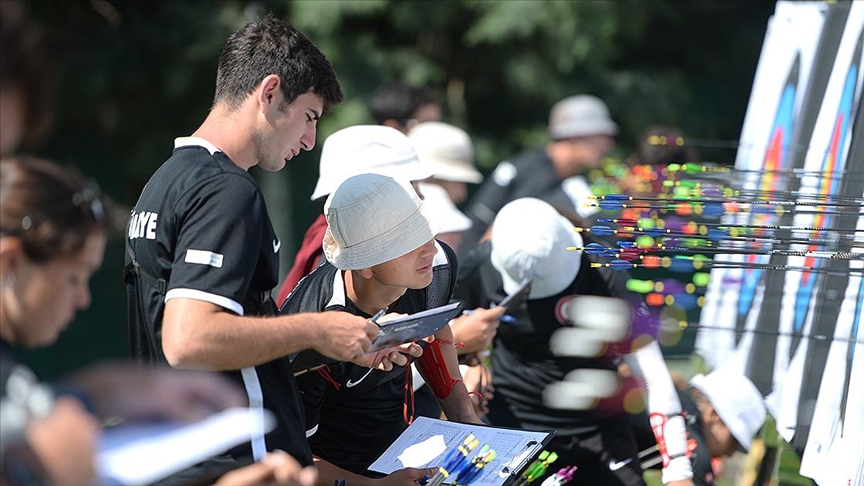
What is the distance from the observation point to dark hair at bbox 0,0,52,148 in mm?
1636

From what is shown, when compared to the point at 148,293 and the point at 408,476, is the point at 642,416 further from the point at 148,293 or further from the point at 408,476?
the point at 148,293

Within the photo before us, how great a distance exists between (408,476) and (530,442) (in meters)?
0.28

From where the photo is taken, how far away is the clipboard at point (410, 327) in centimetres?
200

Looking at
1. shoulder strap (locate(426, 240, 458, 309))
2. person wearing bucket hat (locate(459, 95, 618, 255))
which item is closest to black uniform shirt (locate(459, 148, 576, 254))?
person wearing bucket hat (locate(459, 95, 618, 255))

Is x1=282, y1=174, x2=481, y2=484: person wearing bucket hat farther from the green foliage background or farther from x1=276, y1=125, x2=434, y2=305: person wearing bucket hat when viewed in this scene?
the green foliage background

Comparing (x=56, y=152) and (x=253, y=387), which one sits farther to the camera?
(x=56, y=152)

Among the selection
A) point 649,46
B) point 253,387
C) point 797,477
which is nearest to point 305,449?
point 253,387

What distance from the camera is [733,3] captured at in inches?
389

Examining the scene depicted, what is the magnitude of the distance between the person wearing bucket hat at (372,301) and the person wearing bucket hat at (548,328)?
450mm

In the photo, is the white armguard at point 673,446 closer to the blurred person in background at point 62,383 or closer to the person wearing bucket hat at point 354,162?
the person wearing bucket hat at point 354,162

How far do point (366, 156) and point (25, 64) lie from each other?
1.48m

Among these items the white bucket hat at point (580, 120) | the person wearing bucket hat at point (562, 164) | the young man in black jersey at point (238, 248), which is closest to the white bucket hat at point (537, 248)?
the young man in black jersey at point (238, 248)

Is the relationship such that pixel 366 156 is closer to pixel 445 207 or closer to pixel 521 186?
pixel 445 207

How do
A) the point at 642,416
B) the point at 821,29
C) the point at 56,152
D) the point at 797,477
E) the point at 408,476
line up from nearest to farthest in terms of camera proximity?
the point at 408,476 < the point at 642,416 < the point at 797,477 < the point at 821,29 < the point at 56,152
